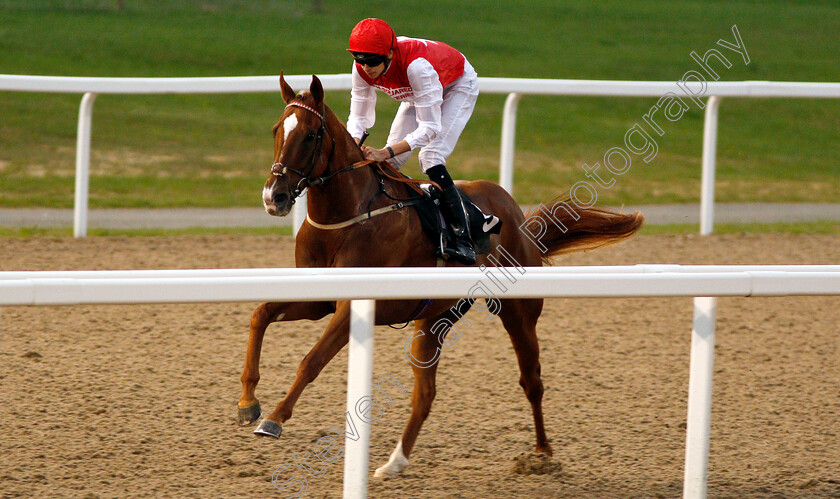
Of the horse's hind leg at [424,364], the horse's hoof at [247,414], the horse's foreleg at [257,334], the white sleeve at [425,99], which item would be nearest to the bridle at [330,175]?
the white sleeve at [425,99]

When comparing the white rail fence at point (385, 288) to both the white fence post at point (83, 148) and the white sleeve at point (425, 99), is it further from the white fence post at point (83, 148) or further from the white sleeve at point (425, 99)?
the white fence post at point (83, 148)

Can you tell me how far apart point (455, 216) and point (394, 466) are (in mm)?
994

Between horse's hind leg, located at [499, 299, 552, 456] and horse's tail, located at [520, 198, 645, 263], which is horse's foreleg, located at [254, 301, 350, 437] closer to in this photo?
horse's hind leg, located at [499, 299, 552, 456]

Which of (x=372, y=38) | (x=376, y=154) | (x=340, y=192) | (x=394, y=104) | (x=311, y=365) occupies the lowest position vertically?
(x=311, y=365)

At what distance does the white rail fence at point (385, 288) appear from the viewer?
241 centimetres

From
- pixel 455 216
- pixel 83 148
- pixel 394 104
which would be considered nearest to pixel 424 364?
pixel 455 216

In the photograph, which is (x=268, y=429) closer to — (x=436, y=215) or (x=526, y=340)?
(x=436, y=215)

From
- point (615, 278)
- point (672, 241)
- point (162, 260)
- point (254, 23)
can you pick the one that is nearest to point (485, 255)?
point (615, 278)

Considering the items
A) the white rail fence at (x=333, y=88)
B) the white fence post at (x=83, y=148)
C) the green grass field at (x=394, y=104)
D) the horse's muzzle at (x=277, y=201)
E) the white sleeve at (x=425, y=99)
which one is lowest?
the horse's muzzle at (x=277, y=201)

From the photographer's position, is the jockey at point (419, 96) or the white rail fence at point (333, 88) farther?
the white rail fence at point (333, 88)

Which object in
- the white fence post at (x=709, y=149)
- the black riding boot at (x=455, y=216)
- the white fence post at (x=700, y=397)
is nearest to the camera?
the white fence post at (x=700, y=397)

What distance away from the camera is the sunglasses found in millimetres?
3693

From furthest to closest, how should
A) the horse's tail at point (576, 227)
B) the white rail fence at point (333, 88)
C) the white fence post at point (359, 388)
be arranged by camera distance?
the white rail fence at point (333, 88)
the horse's tail at point (576, 227)
the white fence post at point (359, 388)

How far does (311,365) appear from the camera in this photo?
3178mm
